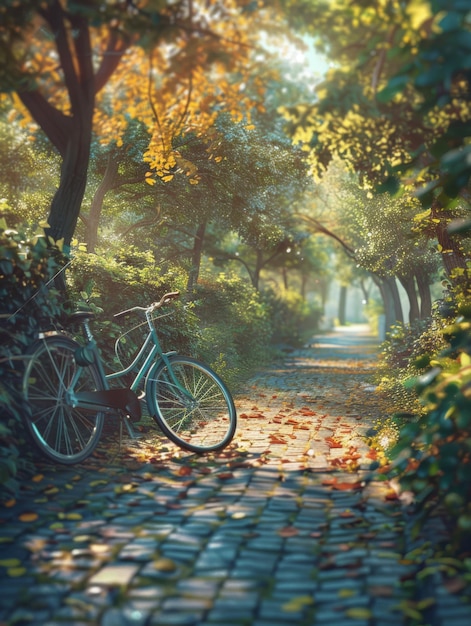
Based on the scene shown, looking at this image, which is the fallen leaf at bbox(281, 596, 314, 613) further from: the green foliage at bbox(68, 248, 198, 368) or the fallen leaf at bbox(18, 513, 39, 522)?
the green foliage at bbox(68, 248, 198, 368)

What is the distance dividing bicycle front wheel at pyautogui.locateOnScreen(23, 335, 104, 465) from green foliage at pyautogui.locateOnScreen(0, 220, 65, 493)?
12cm

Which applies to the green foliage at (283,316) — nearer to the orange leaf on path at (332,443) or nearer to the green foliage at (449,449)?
the orange leaf on path at (332,443)

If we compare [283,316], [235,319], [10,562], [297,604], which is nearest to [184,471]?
[10,562]

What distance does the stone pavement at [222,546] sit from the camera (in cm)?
287

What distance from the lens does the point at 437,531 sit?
3609mm

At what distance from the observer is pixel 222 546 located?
360cm

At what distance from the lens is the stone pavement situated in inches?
113

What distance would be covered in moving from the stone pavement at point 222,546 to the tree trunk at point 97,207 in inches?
353

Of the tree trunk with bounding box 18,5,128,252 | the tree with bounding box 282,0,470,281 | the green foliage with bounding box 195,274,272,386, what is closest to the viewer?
the tree with bounding box 282,0,470,281

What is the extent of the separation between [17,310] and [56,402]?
0.89 meters

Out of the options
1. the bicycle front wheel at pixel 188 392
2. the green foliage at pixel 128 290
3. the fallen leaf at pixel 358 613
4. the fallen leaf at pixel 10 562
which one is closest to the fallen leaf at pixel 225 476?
the bicycle front wheel at pixel 188 392

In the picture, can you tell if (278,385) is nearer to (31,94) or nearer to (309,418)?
(309,418)

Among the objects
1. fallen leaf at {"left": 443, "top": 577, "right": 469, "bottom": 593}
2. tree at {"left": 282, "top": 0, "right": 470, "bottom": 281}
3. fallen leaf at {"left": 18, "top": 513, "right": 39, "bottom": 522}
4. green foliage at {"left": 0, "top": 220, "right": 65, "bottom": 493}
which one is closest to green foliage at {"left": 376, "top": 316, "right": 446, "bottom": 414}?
tree at {"left": 282, "top": 0, "right": 470, "bottom": 281}

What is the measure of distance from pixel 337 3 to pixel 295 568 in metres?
3.50
